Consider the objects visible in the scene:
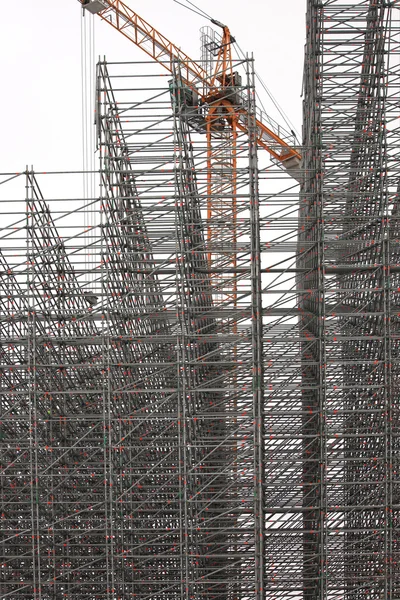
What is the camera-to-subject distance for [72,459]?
30.9 meters

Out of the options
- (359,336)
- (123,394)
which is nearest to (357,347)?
(359,336)

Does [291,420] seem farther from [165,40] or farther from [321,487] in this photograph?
[165,40]

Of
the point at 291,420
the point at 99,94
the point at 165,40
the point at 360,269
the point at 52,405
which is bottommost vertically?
the point at 291,420

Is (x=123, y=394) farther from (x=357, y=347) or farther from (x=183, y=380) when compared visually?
(x=357, y=347)

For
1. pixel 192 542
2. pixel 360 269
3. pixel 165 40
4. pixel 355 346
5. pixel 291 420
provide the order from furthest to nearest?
pixel 165 40
pixel 291 420
pixel 355 346
pixel 360 269
pixel 192 542

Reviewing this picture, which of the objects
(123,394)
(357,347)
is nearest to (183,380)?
(123,394)

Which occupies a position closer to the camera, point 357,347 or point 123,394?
point 123,394

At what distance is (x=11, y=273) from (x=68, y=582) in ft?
31.8

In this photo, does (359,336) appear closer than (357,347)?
Yes

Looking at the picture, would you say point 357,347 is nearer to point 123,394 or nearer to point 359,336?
point 359,336

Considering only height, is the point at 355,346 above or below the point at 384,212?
below

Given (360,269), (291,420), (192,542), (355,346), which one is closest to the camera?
(192,542)

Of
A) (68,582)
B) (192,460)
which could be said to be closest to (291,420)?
(192,460)

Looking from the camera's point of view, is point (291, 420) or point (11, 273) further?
point (291, 420)
